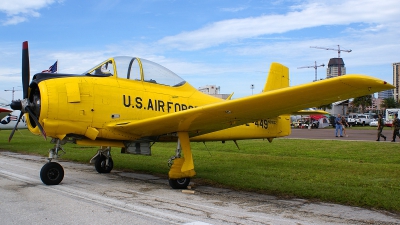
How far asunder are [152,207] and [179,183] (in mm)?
1926

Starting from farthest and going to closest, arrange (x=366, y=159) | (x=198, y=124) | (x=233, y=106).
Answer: (x=366, y=159) < (x=198, y=124) < (x=233, y=106)

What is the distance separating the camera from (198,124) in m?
7.46

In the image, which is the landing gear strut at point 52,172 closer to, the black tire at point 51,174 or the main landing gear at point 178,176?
the black tire at point 51,174

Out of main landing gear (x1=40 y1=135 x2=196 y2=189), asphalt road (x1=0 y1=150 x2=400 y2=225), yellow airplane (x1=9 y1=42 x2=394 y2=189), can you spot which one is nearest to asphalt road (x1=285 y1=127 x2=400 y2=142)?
yellow airplane (x1=9 y1=42 x2=394 y2=189)

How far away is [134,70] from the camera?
27.3ft

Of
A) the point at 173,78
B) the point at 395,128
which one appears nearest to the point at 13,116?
the point at 173,78

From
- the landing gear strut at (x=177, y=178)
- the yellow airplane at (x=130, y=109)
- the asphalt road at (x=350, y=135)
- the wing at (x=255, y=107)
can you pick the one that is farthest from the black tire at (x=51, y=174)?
the asphalt road at (x=350, y=135)

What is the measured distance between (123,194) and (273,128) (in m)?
5.45

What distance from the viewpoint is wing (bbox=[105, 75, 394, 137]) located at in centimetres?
505

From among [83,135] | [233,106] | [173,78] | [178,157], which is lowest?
[178,157]

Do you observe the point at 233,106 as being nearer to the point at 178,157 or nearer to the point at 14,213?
the point at 178,157

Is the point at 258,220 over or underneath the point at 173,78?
underneath

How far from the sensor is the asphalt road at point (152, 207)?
4.95 metres

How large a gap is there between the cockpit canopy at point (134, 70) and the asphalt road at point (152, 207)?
234 centimetres
